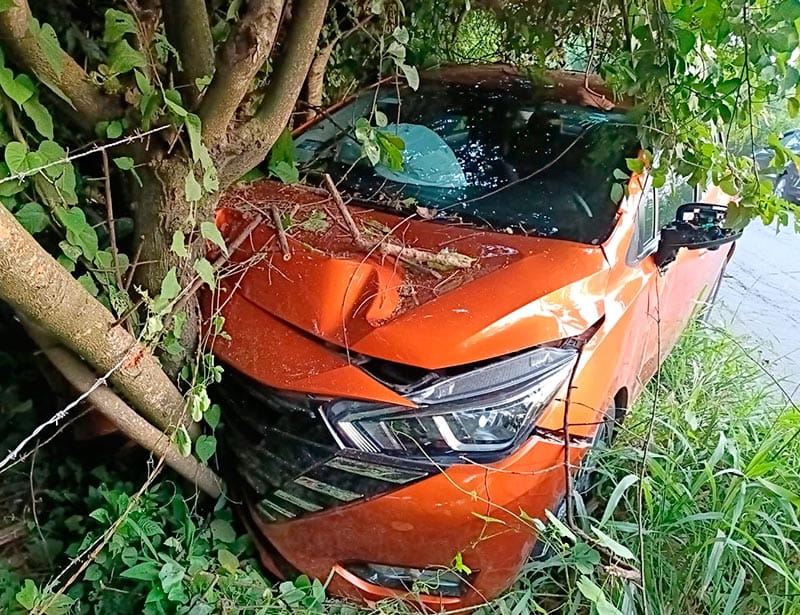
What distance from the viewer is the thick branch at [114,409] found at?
1.79m

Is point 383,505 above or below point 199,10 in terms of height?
below

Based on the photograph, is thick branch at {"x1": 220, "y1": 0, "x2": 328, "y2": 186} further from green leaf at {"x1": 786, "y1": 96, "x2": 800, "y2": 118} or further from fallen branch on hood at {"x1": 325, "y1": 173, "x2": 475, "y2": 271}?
green leaf at {"x1": 786, "y1": 96, "x2": 800, "y2": 118}

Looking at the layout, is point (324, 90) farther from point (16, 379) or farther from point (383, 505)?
point (383, 505)

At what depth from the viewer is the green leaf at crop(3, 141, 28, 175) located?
1477mm

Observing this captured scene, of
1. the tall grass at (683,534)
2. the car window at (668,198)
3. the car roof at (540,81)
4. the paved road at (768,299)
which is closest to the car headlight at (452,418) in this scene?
the tall grass at (683,534)

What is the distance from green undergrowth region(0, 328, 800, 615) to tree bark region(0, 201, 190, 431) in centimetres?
28

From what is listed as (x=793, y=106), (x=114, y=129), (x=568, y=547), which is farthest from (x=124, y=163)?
(x=793, y=106)

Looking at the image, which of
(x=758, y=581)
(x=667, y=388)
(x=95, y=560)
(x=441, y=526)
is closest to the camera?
(x=441, y=526)

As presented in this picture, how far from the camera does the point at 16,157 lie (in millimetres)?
1493

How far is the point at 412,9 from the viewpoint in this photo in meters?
3.50

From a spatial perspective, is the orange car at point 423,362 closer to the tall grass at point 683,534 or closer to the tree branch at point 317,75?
the tall grass at point 683,534

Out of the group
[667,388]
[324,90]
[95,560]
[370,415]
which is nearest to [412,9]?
[324,90]

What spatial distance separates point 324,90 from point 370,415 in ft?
7.23

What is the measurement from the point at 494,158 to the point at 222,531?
1598 mm
